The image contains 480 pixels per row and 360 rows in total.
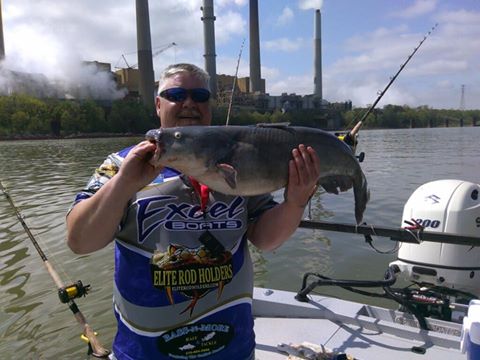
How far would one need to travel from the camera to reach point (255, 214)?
2.54 meters

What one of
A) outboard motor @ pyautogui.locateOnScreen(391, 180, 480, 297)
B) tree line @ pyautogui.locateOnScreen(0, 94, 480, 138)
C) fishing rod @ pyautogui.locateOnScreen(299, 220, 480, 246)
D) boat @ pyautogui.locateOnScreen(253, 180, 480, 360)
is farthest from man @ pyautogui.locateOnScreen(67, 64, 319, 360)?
tree line @ pyautogui.locateOnScreen(0, 94, 480, 138)

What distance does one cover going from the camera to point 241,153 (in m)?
2.31

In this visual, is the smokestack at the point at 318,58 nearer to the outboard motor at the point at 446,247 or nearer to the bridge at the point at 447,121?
the bridge at the point at 447,121

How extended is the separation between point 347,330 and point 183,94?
3.10 metres

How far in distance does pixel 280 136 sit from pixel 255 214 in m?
0.48

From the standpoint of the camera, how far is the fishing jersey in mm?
2172

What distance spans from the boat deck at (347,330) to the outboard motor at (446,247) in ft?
2.69

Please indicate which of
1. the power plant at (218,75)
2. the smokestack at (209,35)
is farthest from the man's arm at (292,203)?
the smokestack at (209,35)

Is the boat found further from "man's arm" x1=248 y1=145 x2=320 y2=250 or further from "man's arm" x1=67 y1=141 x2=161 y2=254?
"man's arm" x1=67 y1=141 x2=161 y2=254

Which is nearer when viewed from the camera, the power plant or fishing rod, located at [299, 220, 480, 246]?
fishing rod, located at [299, 220, 480, 246]

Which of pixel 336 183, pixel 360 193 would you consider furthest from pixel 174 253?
pixel 360 193

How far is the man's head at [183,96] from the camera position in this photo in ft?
7.74

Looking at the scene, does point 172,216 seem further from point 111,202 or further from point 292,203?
point 292,203

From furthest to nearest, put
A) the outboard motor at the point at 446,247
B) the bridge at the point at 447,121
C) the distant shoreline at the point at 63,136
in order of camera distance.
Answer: the bridge at the point at 447,121
the distant shoreline at the point at 63,136
the outboard motor at the point at 446,247
